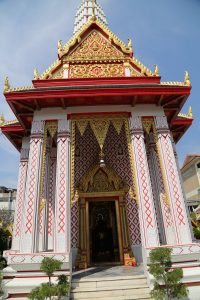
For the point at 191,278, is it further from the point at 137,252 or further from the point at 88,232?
the point at 88,232

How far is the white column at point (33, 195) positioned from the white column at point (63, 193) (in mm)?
590

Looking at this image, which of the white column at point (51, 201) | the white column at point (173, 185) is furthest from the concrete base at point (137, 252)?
the white column at point (51, 201)

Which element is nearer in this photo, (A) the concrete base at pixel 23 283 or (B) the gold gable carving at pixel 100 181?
(A) the concrete base at pixel 23 283

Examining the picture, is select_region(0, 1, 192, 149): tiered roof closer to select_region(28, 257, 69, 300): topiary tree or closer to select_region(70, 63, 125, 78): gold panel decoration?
select_region(70, 63, 125, 78): gold panel decoration

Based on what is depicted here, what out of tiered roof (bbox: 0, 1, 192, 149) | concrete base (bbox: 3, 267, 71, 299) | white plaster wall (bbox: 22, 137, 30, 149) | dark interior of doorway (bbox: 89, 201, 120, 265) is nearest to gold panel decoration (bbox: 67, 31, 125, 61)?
tiered roof (bbox: 0, 1, 192, 149)

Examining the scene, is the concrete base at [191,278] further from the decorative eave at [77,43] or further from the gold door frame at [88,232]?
the decorative eave at [77,43]

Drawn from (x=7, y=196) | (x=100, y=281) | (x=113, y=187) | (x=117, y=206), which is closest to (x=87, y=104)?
(x=113, y=187)

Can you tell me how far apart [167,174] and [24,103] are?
205 inches

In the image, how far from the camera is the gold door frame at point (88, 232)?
818cm

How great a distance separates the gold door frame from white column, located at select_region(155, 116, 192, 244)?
2561 millimetres

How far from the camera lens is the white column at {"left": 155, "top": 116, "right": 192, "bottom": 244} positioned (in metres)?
6.31

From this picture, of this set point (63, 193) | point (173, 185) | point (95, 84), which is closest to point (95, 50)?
point (95, 84)

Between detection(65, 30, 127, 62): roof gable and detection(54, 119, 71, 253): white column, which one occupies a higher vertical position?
detection(65, 30, 127, 62): roof gable

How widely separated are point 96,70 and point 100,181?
14.3 ft
